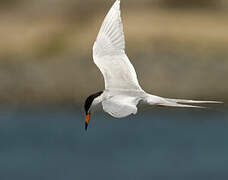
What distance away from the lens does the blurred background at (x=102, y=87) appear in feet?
42.0

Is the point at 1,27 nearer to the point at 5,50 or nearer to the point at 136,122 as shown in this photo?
the point at 5,50

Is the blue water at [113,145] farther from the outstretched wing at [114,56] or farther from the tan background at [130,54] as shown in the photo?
the outstretched wing at [114,56]

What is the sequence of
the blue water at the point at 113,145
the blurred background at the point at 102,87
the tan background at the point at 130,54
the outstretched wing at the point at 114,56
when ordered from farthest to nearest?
the tan background at the point at 130,54, the blurred background at the point at 102,87, the blue water at the point at 113,145, the outstretched wing at the point at 114,56

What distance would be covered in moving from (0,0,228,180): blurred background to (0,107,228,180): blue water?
13mm

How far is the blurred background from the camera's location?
1281 cm

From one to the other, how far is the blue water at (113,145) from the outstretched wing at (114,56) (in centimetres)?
286

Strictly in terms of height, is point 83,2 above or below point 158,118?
above

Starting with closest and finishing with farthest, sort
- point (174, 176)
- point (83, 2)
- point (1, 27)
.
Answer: point (174, 176) → point (1, 27) → point (83, 2)

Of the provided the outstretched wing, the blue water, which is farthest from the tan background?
the outstretched wing

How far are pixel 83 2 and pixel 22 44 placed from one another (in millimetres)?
1832

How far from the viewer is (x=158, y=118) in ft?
49.3

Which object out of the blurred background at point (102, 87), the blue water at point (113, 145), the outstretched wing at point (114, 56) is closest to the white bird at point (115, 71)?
the outstretched wing at point (114, 56)

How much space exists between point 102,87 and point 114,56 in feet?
19.5

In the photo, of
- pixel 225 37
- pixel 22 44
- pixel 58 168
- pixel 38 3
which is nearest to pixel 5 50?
pixel 22 44
